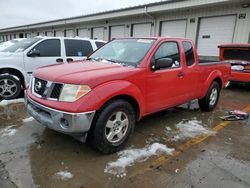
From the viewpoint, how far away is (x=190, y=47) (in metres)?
5.24

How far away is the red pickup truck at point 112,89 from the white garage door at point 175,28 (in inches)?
375

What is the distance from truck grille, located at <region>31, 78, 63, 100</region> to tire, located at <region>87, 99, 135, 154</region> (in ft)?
2.10

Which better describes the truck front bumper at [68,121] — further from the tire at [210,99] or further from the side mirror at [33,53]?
the side mirror at [33,53]

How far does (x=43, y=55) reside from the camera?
7039 mm

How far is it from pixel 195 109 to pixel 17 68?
5020 mm

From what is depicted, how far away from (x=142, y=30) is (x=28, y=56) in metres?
11.3

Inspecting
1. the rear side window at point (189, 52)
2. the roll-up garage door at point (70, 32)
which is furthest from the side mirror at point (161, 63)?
the roll-up garage door at point (70, 32)

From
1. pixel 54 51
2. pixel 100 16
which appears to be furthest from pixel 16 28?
pixel 54 51

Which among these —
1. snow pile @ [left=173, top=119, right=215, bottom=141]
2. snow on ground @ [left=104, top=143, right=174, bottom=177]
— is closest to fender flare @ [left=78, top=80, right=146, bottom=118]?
snow on ground @ [left=104, top=143, right=174, bottom=177]

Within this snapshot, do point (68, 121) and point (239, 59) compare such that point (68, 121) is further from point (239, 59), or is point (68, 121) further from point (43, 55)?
point (239, 59)

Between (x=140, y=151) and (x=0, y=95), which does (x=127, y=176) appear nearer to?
(x=140, y=151)

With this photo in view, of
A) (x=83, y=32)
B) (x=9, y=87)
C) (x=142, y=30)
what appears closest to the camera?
(x=9, y=87)

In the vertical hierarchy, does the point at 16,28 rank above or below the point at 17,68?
above

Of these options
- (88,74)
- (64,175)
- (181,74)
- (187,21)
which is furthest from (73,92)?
(187,21)
